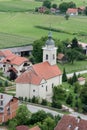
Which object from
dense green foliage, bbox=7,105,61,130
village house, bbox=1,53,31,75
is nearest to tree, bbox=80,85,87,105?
dense green foliage, bbox=7,105,61,130

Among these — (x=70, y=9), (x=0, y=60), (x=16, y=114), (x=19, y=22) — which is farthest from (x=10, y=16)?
(x=16, y=114)

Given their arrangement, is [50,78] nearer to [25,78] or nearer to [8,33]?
[25,78]

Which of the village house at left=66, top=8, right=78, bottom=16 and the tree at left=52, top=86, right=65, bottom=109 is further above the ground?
the village house at left=66, top=8, right=78, bottom=16

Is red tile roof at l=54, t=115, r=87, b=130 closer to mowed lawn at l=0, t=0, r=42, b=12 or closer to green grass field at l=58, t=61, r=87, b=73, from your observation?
green grass field at l=58, t=61, r=87, b=73

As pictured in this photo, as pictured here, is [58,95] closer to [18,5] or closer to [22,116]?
[22,116]

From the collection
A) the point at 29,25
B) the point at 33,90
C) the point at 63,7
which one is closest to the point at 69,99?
the point at 33,90

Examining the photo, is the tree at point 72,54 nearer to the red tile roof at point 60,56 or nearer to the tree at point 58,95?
the red tile roof at point 60,56
